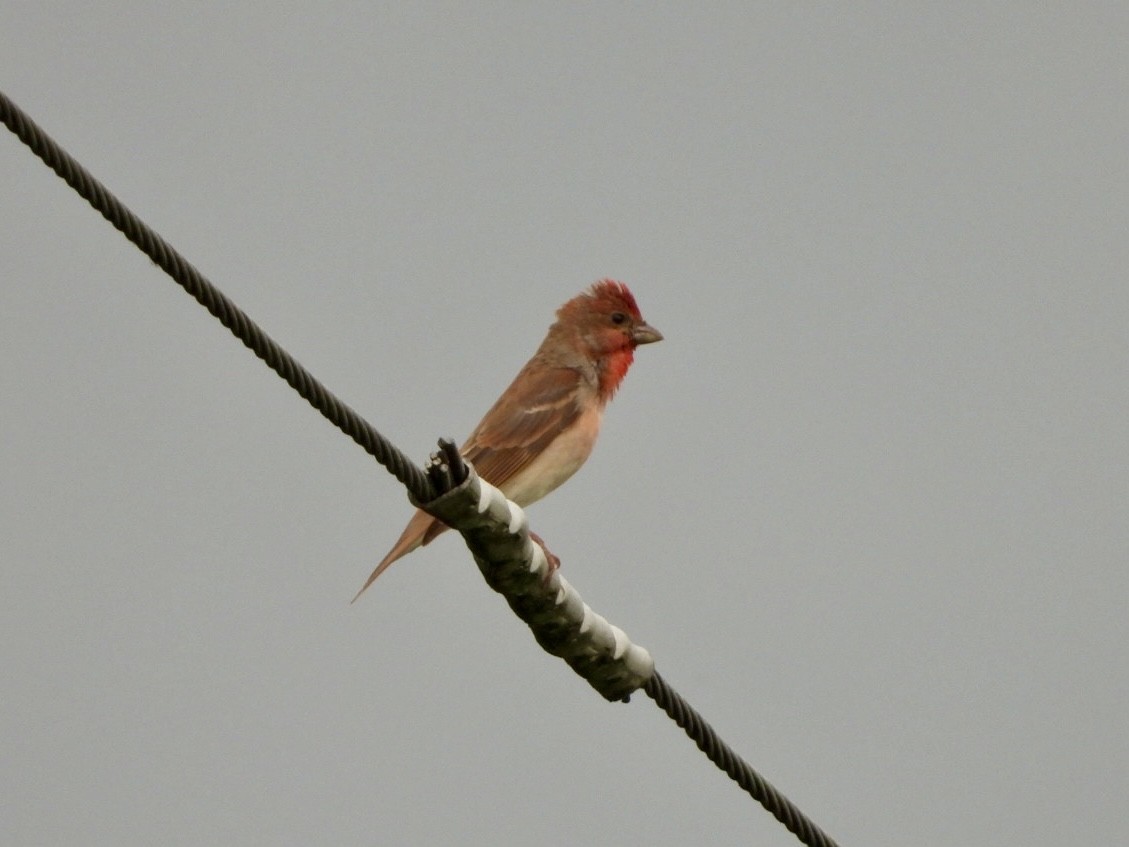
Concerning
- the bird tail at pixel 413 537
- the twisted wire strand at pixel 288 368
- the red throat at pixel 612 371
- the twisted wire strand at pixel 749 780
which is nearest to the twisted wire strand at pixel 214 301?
the twisted wire strand at pixel 288 368

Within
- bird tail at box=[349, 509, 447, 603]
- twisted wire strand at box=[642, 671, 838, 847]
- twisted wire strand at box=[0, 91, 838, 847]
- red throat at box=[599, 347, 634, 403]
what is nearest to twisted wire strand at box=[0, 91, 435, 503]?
twisted wire strand at box=[0, 91, 838, 847]

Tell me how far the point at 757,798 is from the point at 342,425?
1.72m

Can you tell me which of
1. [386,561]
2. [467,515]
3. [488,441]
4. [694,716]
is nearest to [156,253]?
[467,515]

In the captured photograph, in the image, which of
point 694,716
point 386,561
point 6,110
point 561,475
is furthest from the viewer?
point 561,475

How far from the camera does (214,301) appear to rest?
4.88 m

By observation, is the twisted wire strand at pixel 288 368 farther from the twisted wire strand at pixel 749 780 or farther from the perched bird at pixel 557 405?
the perched bird at pixel 557 405

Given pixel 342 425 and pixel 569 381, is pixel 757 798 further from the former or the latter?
pixel 569 381

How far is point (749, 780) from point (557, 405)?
4.40m

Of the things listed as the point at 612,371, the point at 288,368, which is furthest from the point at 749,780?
the point at 612,371

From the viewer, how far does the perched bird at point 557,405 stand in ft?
31.4

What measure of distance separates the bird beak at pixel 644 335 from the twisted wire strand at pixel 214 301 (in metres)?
5.64

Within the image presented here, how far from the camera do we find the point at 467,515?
550 centimetres

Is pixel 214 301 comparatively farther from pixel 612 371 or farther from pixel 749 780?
pixel 612 371

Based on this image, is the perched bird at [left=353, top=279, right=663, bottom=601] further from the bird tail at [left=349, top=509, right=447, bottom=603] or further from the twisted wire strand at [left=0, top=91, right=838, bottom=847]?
the twisted wire strand at [left=0, top=91, right=838, bottom=847]
